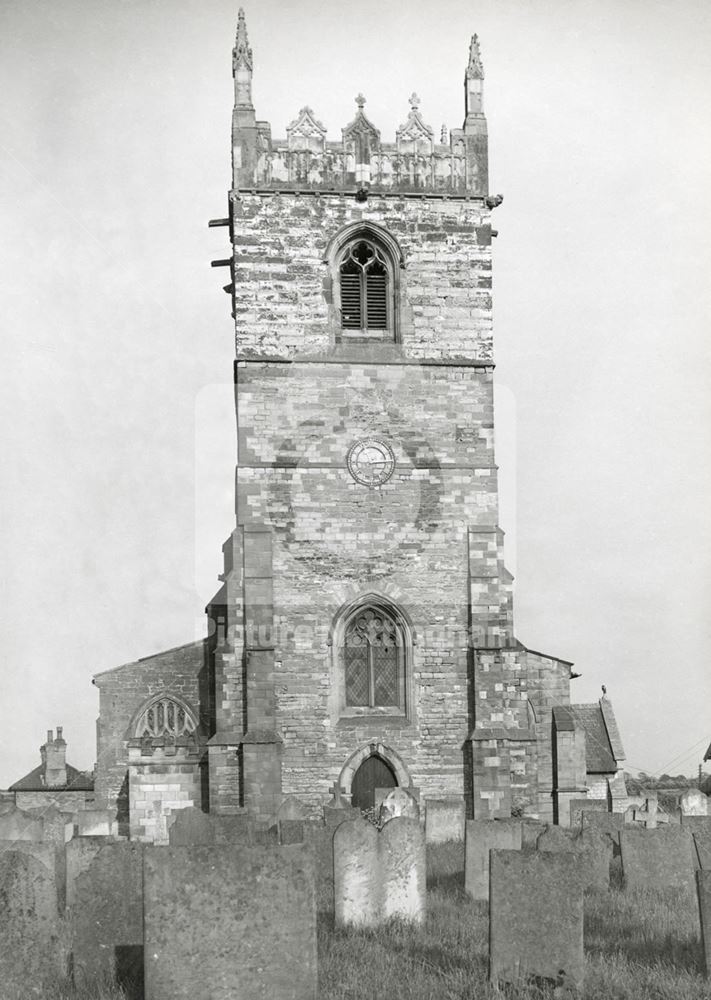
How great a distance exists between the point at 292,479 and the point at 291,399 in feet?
5.21

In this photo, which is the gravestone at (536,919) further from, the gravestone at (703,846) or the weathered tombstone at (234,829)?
the weathered tombstone at (234,829)

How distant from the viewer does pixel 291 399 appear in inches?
1006

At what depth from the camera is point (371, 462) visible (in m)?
25.6

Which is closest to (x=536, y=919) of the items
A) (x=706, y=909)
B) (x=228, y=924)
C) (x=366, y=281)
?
(x=706, y=909)

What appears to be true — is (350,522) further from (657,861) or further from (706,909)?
(706,909)

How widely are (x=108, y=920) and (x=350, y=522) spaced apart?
16.9 meters

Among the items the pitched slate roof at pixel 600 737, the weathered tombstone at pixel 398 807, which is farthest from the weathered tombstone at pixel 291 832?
the pitched slate roof at pixel 600 737

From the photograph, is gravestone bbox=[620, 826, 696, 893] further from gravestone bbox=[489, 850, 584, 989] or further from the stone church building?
the stone church building

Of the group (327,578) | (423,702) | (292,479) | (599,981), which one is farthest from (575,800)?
(599,981)

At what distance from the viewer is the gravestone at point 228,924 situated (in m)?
7.57

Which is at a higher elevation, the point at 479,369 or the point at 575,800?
the point at 479,369

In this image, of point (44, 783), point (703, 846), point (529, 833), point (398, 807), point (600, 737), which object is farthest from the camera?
point (44, 783)

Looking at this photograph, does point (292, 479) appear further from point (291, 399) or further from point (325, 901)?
point (325, 901)

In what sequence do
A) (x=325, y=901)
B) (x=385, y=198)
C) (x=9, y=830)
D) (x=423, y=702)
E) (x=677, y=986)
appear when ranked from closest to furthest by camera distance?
(x=677, y=986) → (x=325, y=901) → (x=9, y=830) → (x=423, y=702) → (x=385, y=198)
